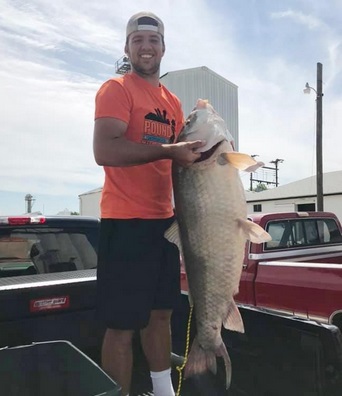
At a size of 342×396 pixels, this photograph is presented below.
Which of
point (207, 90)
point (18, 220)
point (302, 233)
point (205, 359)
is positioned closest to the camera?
point (205, 359)

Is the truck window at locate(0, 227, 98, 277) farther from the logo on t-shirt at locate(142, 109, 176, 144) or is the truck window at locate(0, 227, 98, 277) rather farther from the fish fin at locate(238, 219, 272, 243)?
the fish fin at locate(238, 219, 272, 243)

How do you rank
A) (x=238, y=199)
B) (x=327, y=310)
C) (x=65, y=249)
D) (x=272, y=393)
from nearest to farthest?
(x=238, y=199), (x=272, y=393), (x=65, y=249), (x=327, y=310)

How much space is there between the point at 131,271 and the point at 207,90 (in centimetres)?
847

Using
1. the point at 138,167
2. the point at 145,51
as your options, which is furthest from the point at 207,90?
the point at 138,167

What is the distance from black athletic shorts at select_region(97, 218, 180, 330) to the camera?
2377 mm

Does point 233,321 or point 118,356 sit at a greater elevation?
point 233,321

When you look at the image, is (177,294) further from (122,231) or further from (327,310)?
(327,310)

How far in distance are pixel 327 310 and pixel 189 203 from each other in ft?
9.65

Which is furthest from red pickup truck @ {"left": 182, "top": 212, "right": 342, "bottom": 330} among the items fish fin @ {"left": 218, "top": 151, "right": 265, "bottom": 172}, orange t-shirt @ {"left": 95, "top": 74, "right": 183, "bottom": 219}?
fish fin @ {"left": 218, "top": 151, "right": 265, "bottom": 172}

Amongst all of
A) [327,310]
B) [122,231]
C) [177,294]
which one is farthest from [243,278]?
[122,231]

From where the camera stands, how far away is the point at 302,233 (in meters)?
6.29

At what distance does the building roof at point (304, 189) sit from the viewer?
78.5 feet

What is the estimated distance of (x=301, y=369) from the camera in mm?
2277

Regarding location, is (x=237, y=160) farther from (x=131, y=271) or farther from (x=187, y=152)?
(x=131, y=271)
